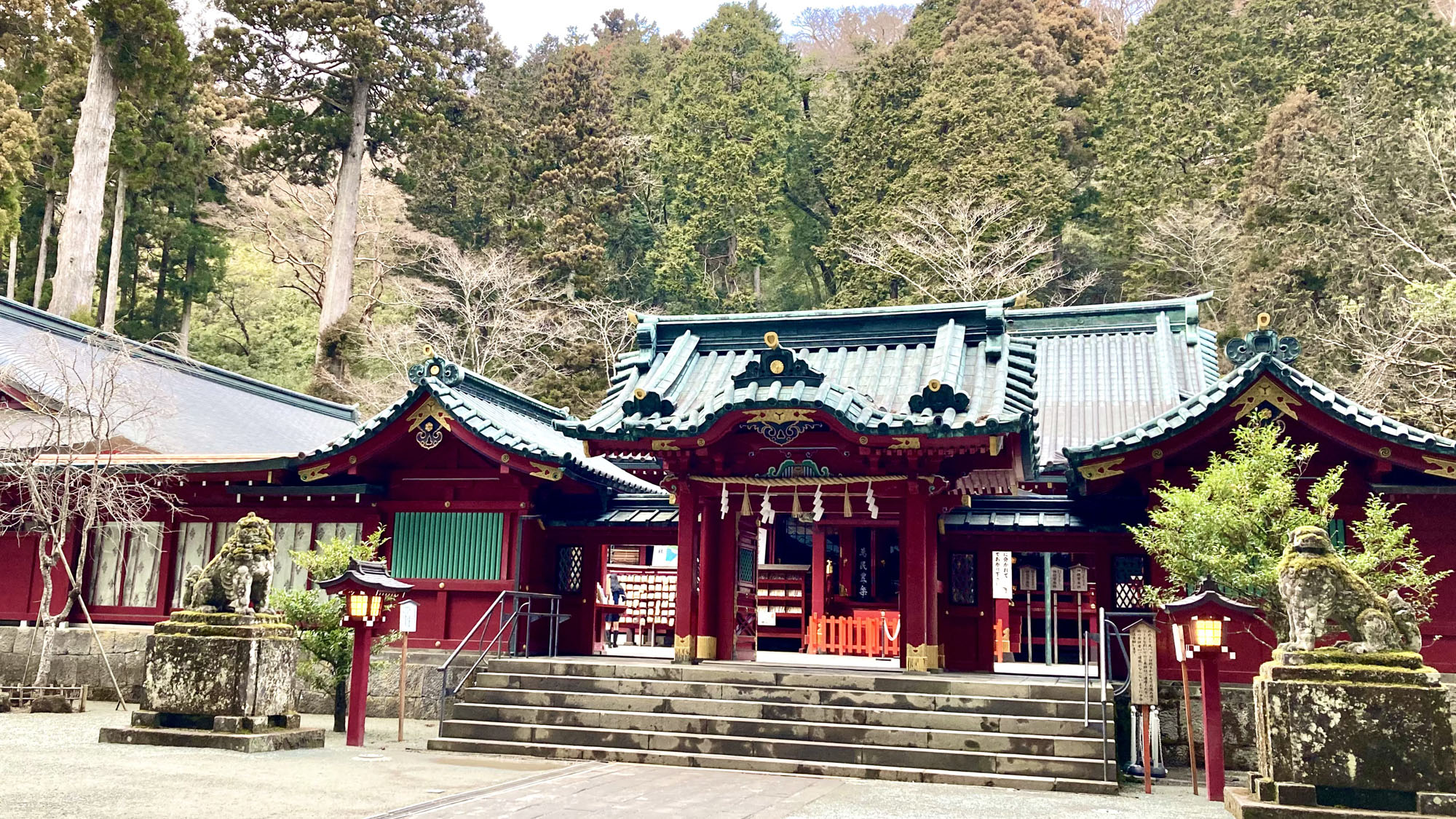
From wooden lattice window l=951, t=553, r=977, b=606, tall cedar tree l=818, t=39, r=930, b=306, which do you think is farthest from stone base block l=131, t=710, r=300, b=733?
tall cedar tree l=818, t=39, r=930, b=306

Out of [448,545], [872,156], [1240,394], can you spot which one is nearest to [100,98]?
[448,545]

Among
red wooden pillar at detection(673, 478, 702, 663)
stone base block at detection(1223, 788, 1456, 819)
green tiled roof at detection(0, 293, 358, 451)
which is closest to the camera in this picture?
stone base block at detection(1223, 788, 1456, 819)

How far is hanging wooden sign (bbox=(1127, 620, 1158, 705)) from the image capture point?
12.0 metres

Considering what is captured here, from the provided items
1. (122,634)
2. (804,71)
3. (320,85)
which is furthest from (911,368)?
(804,71)

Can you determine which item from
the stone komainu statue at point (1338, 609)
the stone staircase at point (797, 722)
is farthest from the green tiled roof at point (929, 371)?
the stone komainu statue at point (1338, 609)

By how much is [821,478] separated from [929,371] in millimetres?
2174

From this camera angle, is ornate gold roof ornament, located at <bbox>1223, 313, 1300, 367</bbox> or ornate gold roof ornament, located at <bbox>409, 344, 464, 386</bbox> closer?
ornate gold roof ornament, located at <bbox>1223, 313, 1300, 367</bbox>

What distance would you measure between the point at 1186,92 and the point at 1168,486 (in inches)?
1191

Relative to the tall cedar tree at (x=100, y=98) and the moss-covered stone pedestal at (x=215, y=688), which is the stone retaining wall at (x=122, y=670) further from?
the tall cedar tree at (x=100, y=98)

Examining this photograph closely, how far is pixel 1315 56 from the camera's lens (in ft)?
122

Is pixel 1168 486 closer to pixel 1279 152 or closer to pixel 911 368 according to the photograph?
pixel 911 368

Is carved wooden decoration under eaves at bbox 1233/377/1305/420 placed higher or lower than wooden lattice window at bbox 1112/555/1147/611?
higher

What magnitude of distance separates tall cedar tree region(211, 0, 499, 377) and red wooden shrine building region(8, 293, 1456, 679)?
15.7 m

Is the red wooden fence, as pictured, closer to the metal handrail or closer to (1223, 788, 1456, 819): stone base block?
the metal handrail
